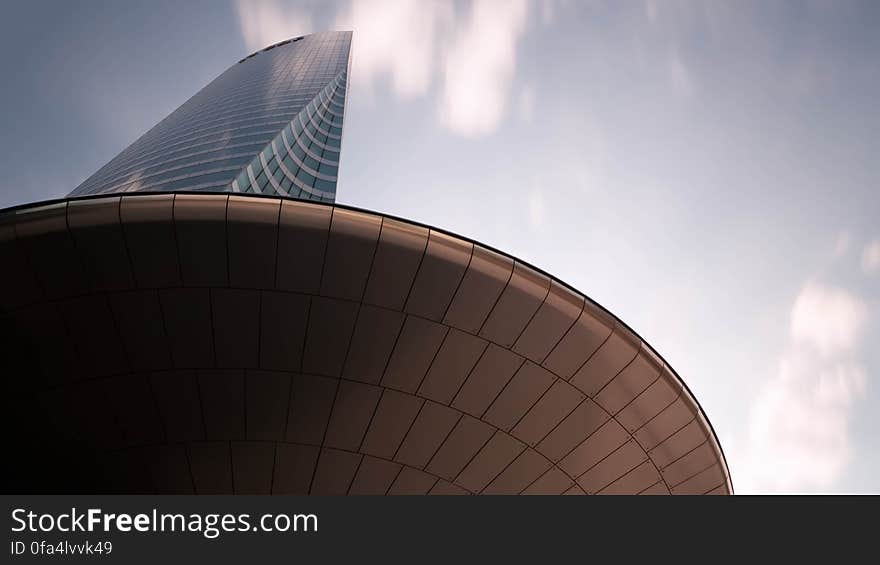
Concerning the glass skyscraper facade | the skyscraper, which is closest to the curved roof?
the skyscraper

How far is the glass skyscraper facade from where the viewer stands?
56.6 metres

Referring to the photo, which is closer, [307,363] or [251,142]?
[307,363]

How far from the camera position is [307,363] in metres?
10.5

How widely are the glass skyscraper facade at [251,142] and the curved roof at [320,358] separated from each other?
130ft

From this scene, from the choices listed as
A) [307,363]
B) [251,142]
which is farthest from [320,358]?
[251,142]

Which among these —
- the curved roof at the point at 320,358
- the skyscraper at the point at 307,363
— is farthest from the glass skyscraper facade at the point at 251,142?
the curved roof at the point at 320,358

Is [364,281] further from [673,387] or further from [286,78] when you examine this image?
[286,78]

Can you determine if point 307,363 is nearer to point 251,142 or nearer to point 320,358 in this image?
point 320,358

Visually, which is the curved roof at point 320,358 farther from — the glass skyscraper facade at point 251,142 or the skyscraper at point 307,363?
the glass skyscraper facade at point 251,142

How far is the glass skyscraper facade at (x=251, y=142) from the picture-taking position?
186 ft

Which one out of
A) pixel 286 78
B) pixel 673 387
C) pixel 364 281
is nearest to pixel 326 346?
pixel 364 281

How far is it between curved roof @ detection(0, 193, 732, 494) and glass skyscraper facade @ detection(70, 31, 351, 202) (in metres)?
39.6

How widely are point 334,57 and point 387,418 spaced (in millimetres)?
123368

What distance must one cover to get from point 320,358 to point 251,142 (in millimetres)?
55571
